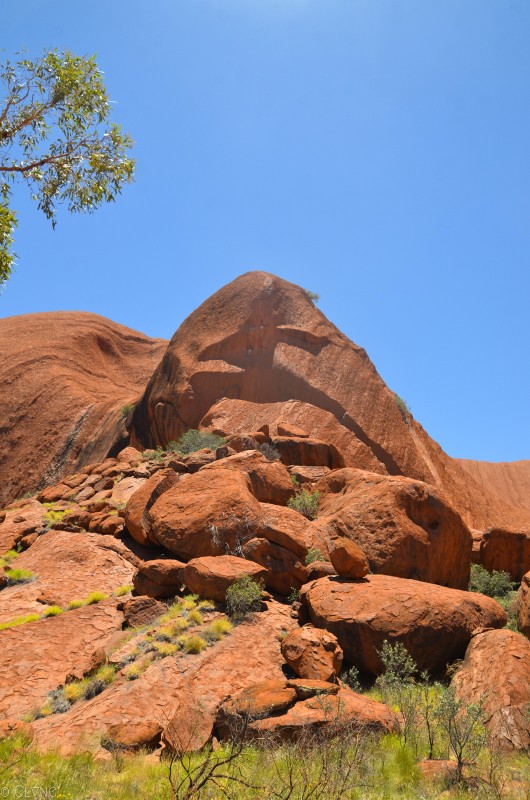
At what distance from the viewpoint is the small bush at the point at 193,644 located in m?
8.38

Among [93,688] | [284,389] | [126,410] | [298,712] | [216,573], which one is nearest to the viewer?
[298,712]

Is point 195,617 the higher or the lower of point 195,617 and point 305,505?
the lower

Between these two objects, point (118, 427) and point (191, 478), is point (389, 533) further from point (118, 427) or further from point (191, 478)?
point (118, 427)

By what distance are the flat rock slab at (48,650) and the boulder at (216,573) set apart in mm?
1370

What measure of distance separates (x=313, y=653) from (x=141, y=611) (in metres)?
3.23

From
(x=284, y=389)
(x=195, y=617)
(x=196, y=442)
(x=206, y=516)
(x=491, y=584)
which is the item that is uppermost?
(x=284, y=389)

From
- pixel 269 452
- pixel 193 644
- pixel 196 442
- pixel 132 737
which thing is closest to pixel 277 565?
pixel 193 644

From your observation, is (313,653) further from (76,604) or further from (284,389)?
(284,389)

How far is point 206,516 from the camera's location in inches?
449

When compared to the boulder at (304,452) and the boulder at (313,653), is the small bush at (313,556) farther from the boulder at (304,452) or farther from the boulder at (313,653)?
the boulder at (304,452)

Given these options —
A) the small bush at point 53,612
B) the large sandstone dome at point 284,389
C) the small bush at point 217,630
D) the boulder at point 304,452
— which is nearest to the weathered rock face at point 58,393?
the large sandstone dome at point 284,389

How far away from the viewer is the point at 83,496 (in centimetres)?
1627

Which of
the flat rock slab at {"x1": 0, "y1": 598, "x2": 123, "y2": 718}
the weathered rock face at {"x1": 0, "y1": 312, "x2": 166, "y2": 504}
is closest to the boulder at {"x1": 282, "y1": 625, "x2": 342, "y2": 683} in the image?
the flat rock slab at {"x1": 0, "y1": 598, "x2": 123, "y2": 718}

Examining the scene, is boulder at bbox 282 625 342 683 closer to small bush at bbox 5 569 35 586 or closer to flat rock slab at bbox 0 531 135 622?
flat rock slab at bbox 0 531 135 622
